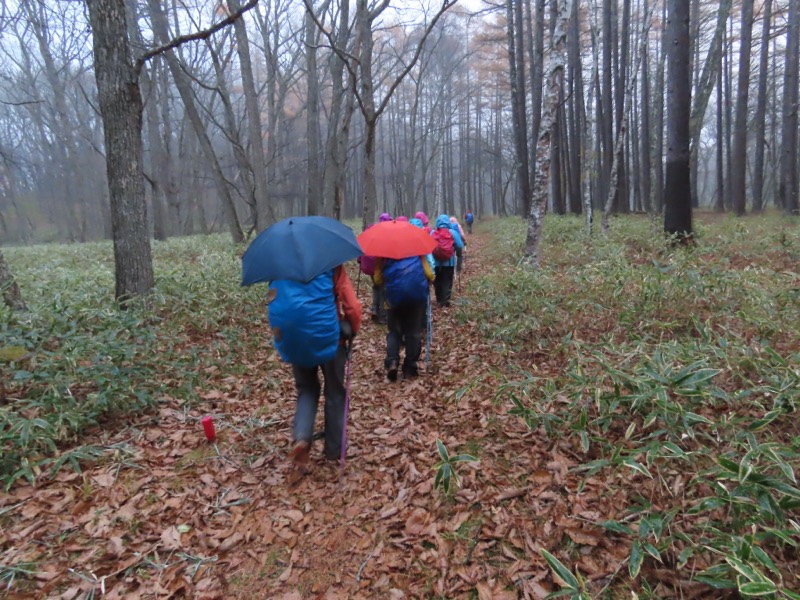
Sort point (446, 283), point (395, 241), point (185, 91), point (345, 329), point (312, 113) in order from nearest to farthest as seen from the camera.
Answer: point (345, 329) < point (395, 241) < point (446, 283) < point (185, 91) < point (312, 113)

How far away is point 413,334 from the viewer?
5355mm

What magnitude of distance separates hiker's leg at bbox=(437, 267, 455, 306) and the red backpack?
0.33m

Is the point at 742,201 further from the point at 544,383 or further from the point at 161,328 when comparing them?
the point at 161,328

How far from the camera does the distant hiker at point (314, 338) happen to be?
3.20 metres

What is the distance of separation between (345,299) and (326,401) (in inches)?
36.7

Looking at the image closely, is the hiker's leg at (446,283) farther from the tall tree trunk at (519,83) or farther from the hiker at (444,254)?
the tall tree trunk at (519,83)

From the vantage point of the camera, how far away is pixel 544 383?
418 centimetres

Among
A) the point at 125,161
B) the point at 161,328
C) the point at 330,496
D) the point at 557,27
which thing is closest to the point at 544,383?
the point at 330,496

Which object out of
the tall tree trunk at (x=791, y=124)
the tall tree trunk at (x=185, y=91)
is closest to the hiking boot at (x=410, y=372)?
the tall tree trunk at (x=185, y=91)

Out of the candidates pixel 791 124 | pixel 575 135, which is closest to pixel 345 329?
pixel 791 124

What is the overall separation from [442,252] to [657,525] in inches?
230

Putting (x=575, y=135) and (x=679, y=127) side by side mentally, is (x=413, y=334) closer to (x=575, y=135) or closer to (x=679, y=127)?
(x=679, y=127)

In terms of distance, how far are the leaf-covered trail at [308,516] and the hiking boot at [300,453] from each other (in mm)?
211

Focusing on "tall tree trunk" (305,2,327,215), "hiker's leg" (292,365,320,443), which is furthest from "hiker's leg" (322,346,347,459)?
"tall tree trunk" (305,2,327,215)
